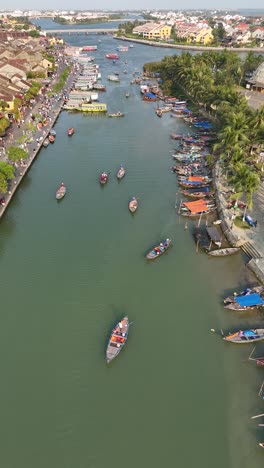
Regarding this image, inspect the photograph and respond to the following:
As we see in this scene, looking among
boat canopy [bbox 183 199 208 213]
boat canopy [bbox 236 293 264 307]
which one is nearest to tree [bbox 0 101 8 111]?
boat canopy [bbox 183 199 208 213]

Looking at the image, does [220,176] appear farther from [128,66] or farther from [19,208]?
[128,66]

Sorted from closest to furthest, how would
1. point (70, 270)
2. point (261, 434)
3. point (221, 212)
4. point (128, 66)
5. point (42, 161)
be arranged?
point (261, 434)
point (70, 270)
point (221, 212)
point (42, 161)
point (128, 66)

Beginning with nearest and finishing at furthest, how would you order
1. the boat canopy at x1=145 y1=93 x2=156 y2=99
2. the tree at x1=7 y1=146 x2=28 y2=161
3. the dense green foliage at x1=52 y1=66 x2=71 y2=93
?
the tree at x1=7 y1=146 x2=28 y2=161, the dense green foliage at x1=52 y1=66 x2=71 y2=93, the boat canopy at x1=145 y1=93 x2=156 y2=99

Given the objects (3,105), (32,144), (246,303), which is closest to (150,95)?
(3,105)

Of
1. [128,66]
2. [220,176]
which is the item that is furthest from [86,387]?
[128,66]

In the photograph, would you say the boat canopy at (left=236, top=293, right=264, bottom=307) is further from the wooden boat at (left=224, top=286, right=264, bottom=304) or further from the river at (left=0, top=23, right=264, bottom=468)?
the river at (left=0, top=23, right=264, bottom=468)

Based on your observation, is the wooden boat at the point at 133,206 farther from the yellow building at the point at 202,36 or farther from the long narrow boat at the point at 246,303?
the yellow building at the point at 202,36
